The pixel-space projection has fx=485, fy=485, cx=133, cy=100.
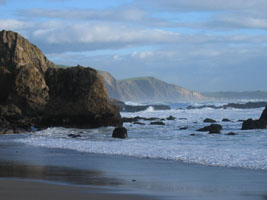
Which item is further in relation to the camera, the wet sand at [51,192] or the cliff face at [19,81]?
the cliff face at [19,81]

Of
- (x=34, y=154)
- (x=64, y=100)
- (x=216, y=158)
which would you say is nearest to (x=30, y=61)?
(x=64, y=100)

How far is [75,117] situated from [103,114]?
1873 mm

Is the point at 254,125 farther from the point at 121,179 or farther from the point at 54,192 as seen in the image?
the point at 54,192

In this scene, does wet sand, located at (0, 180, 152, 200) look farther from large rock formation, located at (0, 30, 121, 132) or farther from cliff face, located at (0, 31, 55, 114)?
cliff face, located at (0, 31, 55, 114)

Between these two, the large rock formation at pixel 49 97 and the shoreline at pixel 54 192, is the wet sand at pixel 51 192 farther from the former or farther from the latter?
the large rock formation at pixel 49 97

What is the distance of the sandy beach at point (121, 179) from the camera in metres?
8.54

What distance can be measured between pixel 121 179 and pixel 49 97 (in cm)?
2501

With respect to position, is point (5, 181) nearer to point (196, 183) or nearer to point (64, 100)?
point (196, 183)

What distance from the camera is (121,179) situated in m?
10.7

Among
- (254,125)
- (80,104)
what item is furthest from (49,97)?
(254,125)

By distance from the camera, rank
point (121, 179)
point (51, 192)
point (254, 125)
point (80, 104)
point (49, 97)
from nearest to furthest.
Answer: point (51, 192)
point (121, 179)
point (254, 125)
point (80, 104)
point (49, 97)

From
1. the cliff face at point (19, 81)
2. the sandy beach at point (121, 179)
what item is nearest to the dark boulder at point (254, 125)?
the cliff face at point (19, 81)

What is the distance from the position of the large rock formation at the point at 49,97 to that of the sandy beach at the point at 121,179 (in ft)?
54.7

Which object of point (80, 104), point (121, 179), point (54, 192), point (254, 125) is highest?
point (80, 104)
